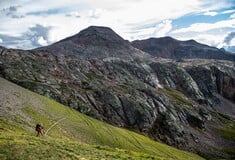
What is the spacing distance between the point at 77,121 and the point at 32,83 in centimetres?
4407

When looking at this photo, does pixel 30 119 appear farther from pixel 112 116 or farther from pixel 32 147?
pixel 112 116

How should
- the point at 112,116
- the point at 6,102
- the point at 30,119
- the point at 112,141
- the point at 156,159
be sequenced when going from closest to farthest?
1. the point at 156,159
2. the point at 30,119
3. the point at 6,102
4. the point at 112,141
5. the point at 112,116

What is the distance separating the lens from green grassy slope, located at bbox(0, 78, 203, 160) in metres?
45.4

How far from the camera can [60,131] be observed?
10125 cm

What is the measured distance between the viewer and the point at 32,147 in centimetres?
4275

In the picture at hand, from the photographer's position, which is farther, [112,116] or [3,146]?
[112,116]

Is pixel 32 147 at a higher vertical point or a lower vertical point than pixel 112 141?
higher

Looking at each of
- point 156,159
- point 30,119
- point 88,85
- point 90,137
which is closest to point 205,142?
point 88,85

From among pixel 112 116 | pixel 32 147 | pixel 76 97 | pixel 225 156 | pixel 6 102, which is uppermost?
pixel 32 147

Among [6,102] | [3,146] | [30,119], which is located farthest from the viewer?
[6,102]

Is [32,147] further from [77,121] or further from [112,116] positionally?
[112,116]

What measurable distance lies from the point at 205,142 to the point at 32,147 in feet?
532

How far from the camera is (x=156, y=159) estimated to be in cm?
5159

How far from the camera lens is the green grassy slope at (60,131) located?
4544 centimetres
